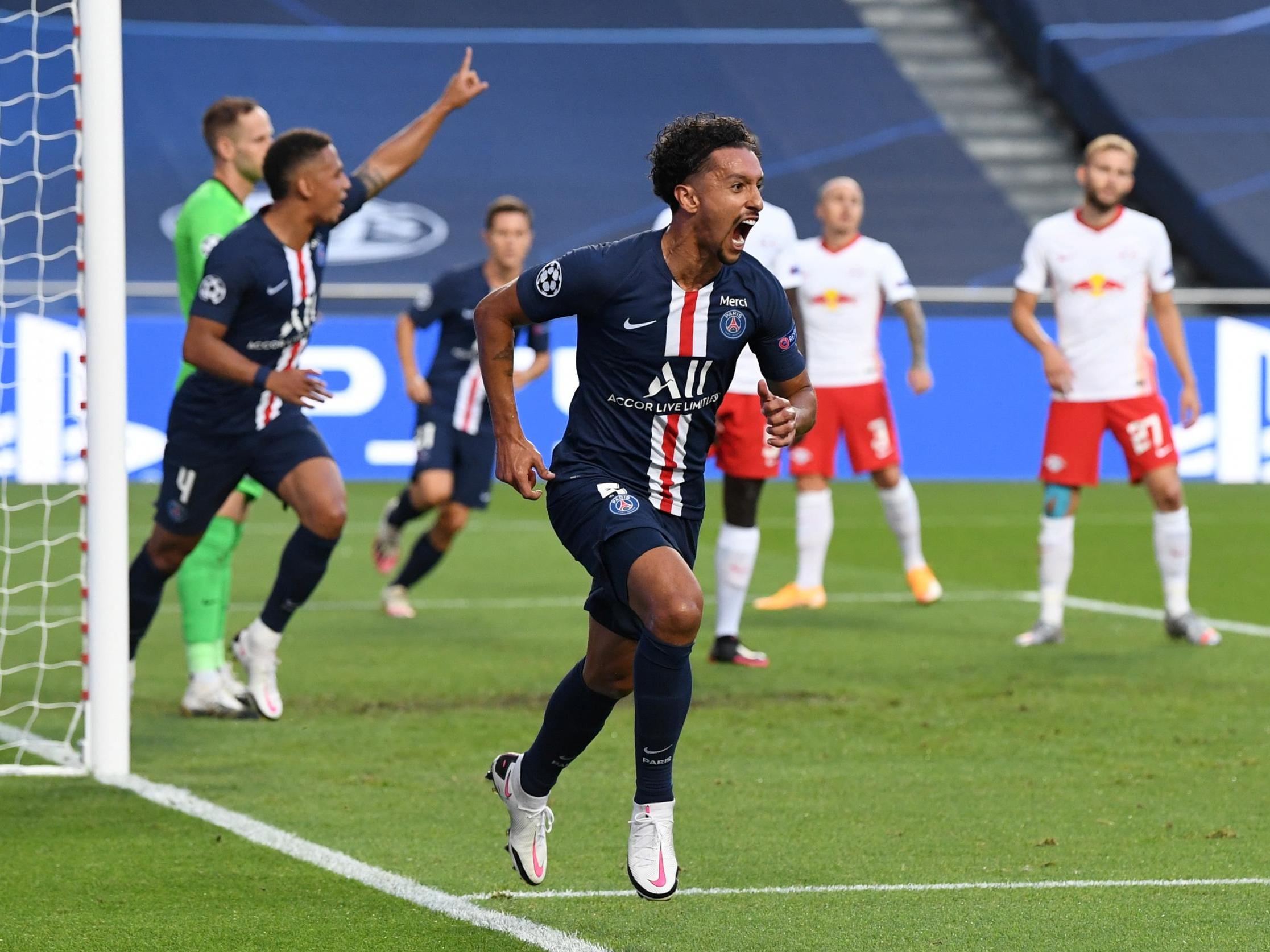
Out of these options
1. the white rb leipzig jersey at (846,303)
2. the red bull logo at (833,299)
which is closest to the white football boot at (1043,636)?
the white rb leipzig jersey at (846,303)

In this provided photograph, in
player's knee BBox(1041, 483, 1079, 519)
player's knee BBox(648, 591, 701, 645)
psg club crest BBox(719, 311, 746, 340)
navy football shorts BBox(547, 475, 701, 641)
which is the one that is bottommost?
player's knee BBox(1041, 483, 1079, 519)

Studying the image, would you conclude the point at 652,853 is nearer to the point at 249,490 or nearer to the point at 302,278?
the point at 302,278

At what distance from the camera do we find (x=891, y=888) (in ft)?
15.6

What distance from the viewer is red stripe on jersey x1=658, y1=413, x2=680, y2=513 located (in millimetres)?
4734

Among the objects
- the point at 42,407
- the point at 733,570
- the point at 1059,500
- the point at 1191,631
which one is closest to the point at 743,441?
the point at 733,570

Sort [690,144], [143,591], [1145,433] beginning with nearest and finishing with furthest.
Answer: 1. [690,144]
2. [143,591]
3. [1145,433]

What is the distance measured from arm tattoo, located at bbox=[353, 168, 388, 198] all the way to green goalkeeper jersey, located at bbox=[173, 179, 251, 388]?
464 millimetres

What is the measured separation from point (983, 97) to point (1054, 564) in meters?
16.6

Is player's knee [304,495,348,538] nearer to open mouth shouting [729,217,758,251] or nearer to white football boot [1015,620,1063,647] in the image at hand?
open mouth shouting [729,217,758,251]

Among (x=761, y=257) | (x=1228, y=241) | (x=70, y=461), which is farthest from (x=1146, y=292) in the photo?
(x=1228, y=241)

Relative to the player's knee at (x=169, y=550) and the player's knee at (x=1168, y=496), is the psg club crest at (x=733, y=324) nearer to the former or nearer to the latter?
the player's knee at (x=169, y=550)

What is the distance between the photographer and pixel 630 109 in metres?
23.3

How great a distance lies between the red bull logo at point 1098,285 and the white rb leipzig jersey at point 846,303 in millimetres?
1318

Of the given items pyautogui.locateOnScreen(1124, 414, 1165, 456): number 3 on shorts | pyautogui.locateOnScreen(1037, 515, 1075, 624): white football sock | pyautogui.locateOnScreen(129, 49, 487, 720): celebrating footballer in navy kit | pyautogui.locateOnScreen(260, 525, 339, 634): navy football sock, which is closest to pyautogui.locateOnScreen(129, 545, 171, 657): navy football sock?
pyautogui.locateOnScreen(129, 49, 487, 720): celebrating footballer in navy kit
